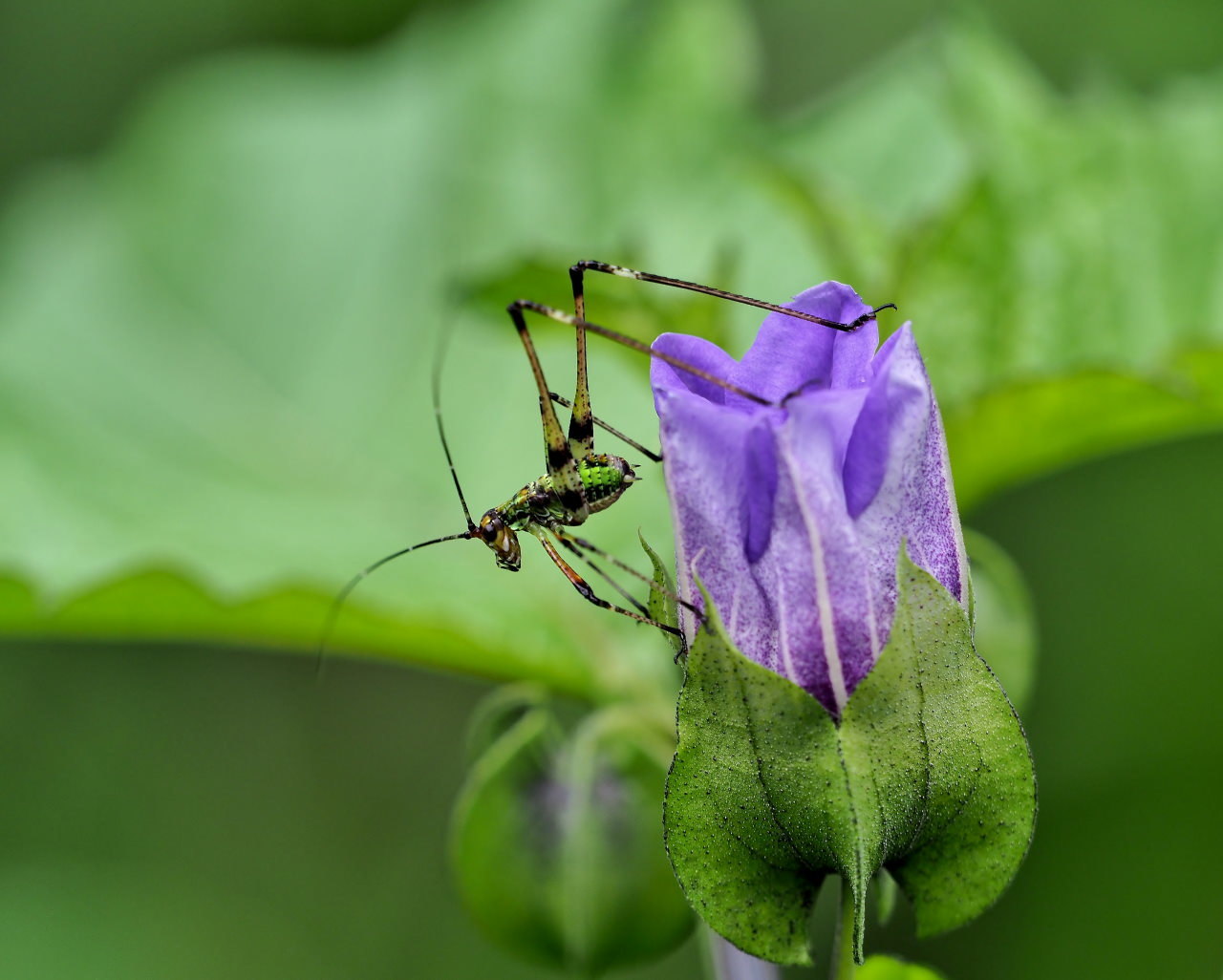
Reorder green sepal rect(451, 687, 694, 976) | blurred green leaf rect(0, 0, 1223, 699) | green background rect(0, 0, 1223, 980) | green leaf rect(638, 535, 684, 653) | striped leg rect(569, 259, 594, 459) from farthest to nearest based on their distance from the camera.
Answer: green background rect(0, 0, 1223, 980)
blurred green leaf rect(0, 0, 1223, 699)
striped leg rect(569, 259, 594, 459)
green sepal rect(451, 687, 694, 976)
green leaf rect(638, 535, 684, 653)

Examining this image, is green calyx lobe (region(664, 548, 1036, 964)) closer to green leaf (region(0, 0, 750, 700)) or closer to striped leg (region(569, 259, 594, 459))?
striped leg (region(569, 259, 594, 459))

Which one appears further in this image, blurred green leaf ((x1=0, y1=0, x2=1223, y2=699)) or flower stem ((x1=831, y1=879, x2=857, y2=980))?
blurred green leaf ((x1=0, y1=0, x2=1223, y2=699))

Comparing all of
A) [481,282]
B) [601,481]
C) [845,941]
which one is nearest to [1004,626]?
[601,481]

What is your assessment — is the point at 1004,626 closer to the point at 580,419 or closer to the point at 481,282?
the point at 580,419

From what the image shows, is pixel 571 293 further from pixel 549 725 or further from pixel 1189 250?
pixel 1189 250

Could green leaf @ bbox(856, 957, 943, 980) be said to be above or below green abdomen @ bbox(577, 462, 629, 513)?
below

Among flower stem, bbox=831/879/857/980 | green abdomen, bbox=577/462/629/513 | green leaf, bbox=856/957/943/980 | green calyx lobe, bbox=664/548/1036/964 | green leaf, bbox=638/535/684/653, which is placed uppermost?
green abdomen, bbox=577/462/629/513

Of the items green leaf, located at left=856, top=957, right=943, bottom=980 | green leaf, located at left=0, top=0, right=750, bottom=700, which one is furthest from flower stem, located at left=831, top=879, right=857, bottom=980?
green leaf, located at left=0, top=0, right=750, bottom=700

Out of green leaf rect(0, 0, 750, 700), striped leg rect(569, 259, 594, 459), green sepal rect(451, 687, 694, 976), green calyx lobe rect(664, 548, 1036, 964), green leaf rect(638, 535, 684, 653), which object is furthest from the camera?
green leaf rect(0, 0, 750, 700)
